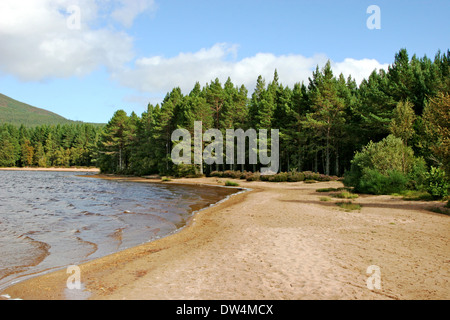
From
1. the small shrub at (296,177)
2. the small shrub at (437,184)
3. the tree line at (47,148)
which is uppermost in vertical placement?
the tree line at (47,148)

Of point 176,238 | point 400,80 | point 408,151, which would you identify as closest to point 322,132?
point 400,80

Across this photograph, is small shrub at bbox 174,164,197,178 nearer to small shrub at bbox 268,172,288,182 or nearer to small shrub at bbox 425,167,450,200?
small shrub at bbox 268,172,288,182

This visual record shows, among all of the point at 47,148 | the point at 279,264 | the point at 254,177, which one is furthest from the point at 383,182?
the point at 47,148

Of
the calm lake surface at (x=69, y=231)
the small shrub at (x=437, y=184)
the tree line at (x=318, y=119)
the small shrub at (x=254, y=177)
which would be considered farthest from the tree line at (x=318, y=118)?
the calm lake surface at (x=69, y=231)

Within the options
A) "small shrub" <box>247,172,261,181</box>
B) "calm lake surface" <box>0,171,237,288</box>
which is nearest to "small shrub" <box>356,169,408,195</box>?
"calm lake surface" <box>0,171,237,288</box>

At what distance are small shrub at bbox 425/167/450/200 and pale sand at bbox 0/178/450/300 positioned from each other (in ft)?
19.5

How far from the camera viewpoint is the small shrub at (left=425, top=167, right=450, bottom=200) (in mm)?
18562

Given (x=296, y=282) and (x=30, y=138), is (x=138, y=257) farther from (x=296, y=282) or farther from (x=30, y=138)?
(x=30, y=138)

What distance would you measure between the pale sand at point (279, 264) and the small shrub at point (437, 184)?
596cm

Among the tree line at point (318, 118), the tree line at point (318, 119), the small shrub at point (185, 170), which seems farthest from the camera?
the small shrub at point (185, 170)

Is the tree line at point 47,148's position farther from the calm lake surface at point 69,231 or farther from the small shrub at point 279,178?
the calm lake surface at point 69,231

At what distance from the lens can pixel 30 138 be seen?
435 feet

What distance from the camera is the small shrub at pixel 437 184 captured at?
18.6m
